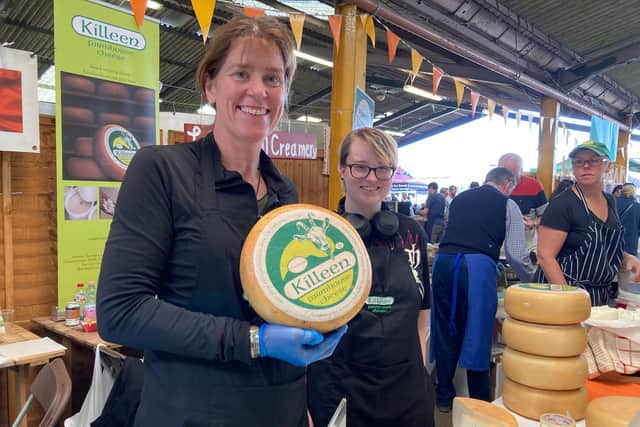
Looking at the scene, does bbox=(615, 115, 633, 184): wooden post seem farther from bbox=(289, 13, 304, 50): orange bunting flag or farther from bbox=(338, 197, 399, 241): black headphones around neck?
bbox=(338, 197, 399, 241): black headphones around neck

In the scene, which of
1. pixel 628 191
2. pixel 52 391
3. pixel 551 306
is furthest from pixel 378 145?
pixel 628 191

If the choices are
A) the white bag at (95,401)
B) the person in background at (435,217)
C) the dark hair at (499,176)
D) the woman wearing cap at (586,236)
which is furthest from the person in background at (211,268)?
the person in background at (435,217)

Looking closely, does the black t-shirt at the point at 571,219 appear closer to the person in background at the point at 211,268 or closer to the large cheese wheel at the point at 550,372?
the large cheese wheel at the point at 550,372

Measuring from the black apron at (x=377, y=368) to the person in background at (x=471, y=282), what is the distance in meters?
1.64

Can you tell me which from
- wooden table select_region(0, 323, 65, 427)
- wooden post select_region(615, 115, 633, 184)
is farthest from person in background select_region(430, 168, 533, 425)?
wooden post select_region(615, 115, 633, 184)

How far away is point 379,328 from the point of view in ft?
4.75

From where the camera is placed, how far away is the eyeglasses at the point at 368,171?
154 cm

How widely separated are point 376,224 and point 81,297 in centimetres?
213

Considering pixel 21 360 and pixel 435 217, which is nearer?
pixel 21 360

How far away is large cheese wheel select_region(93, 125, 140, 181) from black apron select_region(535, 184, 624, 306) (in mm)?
2573

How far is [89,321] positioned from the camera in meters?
2.59

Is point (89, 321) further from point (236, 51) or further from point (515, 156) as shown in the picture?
point (515, 156)

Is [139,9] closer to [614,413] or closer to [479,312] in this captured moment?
[479,312]

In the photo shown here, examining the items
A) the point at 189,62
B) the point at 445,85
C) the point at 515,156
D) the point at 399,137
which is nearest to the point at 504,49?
the point at 445,85
